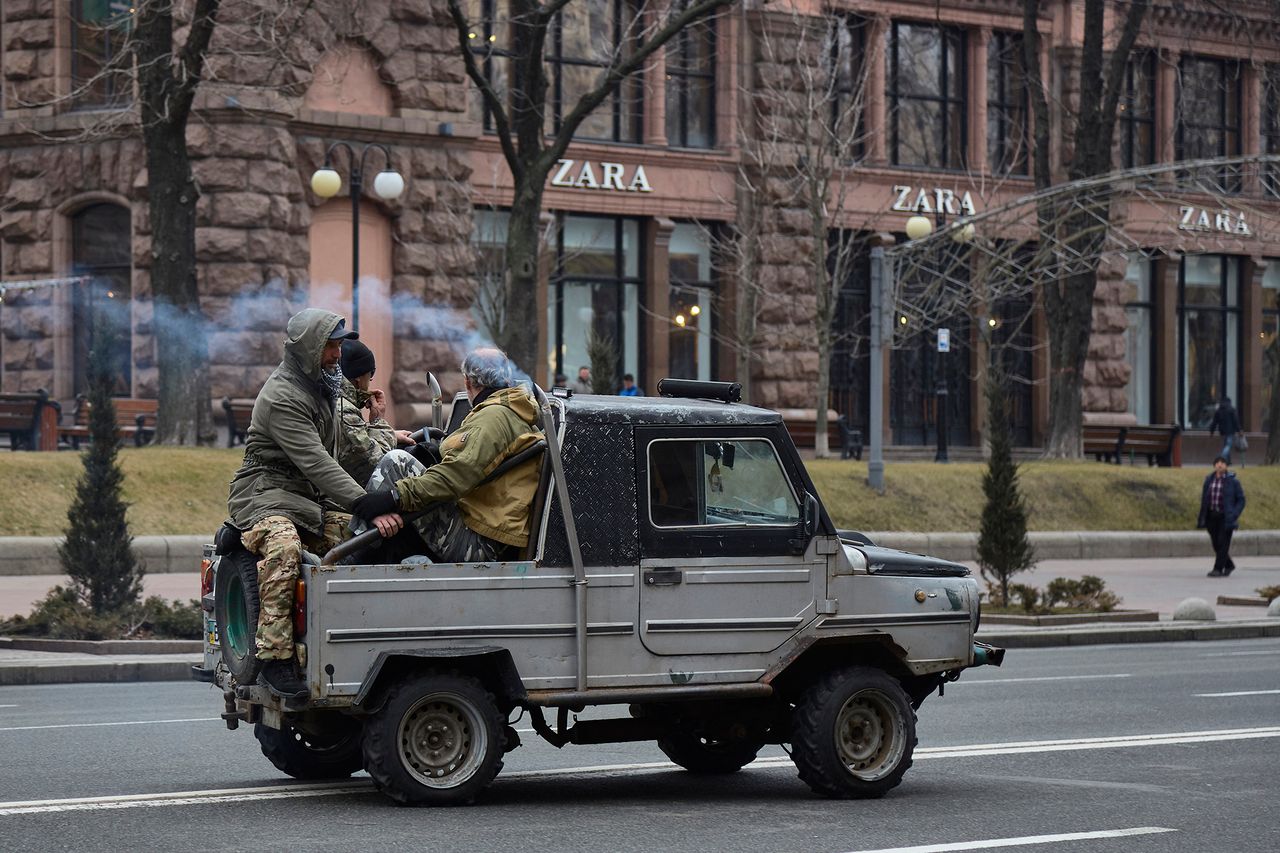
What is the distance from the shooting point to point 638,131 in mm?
40250

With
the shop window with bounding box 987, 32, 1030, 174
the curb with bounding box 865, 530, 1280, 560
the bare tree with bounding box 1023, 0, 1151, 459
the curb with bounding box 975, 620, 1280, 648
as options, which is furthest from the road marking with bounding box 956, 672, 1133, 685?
the shop window with bounding box 987, 32, 1030, 174

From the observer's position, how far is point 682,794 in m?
9.83

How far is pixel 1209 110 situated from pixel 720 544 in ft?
142

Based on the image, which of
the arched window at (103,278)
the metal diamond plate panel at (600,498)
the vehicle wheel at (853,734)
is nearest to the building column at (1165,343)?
the arched window at (103,278)

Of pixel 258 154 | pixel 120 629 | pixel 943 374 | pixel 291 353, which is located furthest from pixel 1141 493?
pixel 291 353

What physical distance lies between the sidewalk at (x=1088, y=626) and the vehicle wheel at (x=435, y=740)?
781 cm

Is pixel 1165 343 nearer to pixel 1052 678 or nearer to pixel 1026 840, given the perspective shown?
pixel 1052 678

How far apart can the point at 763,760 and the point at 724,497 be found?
2.27 m

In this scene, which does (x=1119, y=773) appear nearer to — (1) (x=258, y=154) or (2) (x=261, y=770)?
(2) (x=261, y=770)

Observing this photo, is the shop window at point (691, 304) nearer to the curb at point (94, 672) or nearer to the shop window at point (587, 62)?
the shop window at point (587, 62)

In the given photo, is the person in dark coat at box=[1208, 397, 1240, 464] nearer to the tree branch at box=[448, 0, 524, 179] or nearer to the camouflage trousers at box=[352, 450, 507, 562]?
the tree branch at box=[448, 0, 524, 179]

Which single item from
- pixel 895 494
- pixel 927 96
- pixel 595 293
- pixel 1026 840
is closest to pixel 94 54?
pixel 595 293

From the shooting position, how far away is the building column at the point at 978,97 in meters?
45.2

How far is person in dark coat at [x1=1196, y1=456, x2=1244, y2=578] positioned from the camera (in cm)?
2848
